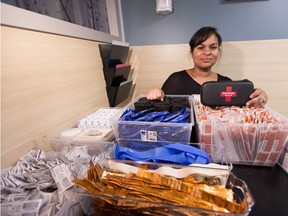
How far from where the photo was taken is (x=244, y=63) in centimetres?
130

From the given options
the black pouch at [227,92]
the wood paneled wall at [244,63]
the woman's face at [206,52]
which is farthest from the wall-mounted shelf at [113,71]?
the black pouch at [227,92]

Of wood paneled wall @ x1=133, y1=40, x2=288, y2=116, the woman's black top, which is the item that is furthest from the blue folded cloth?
wood paneled wall @ x1=133, y1=40, x2=288, y2=116

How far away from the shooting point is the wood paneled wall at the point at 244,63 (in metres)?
1.26

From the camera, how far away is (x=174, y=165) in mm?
419

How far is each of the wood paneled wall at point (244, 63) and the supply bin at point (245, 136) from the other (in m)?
0.90

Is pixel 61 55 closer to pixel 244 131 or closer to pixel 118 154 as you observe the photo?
pixel 118 154

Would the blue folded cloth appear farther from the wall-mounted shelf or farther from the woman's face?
the woman's face

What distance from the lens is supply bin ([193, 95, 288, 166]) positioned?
1.58 ft

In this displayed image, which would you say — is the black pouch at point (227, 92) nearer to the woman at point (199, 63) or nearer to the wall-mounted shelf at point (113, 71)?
the woman at point (199, 63)

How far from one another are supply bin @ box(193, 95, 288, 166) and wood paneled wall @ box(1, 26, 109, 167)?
0.53 metres

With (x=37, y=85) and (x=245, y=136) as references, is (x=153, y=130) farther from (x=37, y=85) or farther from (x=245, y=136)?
(x=37, y=85)

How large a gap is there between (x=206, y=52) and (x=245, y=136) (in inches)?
29.7

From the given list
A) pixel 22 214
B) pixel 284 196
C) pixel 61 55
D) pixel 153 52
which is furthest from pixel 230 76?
pixel 22 214

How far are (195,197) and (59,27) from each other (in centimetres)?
74
